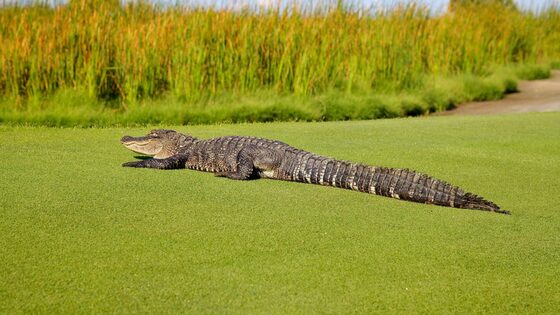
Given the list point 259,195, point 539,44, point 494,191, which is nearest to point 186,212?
point 259,195

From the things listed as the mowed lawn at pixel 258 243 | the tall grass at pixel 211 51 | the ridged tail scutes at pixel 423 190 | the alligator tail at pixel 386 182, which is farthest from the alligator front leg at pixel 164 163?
the tall grass at pixel 211 51

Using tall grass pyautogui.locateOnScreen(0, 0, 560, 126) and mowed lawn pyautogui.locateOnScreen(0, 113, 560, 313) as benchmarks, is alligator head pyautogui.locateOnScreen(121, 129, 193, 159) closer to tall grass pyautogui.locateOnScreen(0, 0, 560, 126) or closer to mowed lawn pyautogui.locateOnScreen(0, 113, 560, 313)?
mowed lawn pyautogui.locateOnScreen(0, 113, 560, 313)

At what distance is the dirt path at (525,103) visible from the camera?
1216cm

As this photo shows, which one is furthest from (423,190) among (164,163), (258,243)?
(164,163)

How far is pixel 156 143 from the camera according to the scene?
6758mm

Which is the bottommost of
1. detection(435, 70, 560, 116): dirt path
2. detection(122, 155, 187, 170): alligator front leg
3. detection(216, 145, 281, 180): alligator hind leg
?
detection(435, 70, 560, 116): dirt path

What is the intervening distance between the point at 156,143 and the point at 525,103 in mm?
7810

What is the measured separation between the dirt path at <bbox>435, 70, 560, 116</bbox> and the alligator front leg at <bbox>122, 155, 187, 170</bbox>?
6664mm

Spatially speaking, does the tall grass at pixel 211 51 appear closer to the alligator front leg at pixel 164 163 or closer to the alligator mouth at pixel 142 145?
the alligator mouth at pixel 142 145

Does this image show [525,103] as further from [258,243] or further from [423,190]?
[258,243]

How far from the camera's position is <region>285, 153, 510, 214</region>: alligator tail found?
5.01m

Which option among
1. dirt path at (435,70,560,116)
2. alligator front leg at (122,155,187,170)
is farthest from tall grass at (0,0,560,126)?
alligator front leg at (122,155,187,170)

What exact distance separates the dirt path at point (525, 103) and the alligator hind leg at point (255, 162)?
667 centimetres

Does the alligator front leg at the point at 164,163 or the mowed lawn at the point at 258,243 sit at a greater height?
the mowed lawn at the point at 258,243
